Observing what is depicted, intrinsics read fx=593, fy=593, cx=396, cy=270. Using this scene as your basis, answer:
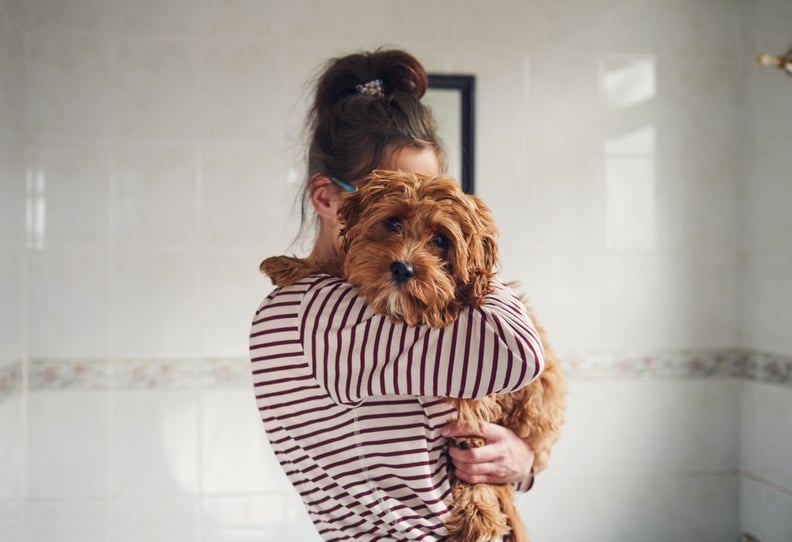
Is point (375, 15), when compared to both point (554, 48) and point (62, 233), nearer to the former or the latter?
point (554, 48)

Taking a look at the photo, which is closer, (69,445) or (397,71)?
(397,71)

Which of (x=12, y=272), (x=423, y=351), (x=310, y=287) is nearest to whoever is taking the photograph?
(x=423, y=351)

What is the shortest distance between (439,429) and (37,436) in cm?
177

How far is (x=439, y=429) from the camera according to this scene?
906mm

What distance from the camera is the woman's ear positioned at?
3.34 ft

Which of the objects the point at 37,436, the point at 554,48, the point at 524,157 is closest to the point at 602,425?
the point at 524,157

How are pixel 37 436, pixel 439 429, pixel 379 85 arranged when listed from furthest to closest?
pixel 37 436 → pixel 379 85 → pixel 439 429

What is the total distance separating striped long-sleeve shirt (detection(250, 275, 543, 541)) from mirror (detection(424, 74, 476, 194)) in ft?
4.72

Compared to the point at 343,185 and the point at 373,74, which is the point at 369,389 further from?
the point at 373,74

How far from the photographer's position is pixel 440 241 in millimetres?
770

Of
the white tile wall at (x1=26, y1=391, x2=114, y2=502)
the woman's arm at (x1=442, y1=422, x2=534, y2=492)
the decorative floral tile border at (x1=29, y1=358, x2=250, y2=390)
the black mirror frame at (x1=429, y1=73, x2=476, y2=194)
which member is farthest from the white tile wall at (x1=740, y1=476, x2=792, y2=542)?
the white tile wall at (x1=26, y1=391, x2=114, y2=502)

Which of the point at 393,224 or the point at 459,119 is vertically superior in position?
the point at 459,119

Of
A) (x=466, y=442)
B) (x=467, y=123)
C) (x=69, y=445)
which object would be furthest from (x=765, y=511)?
(x=69, y=445)

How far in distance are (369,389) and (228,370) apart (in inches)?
58.7
